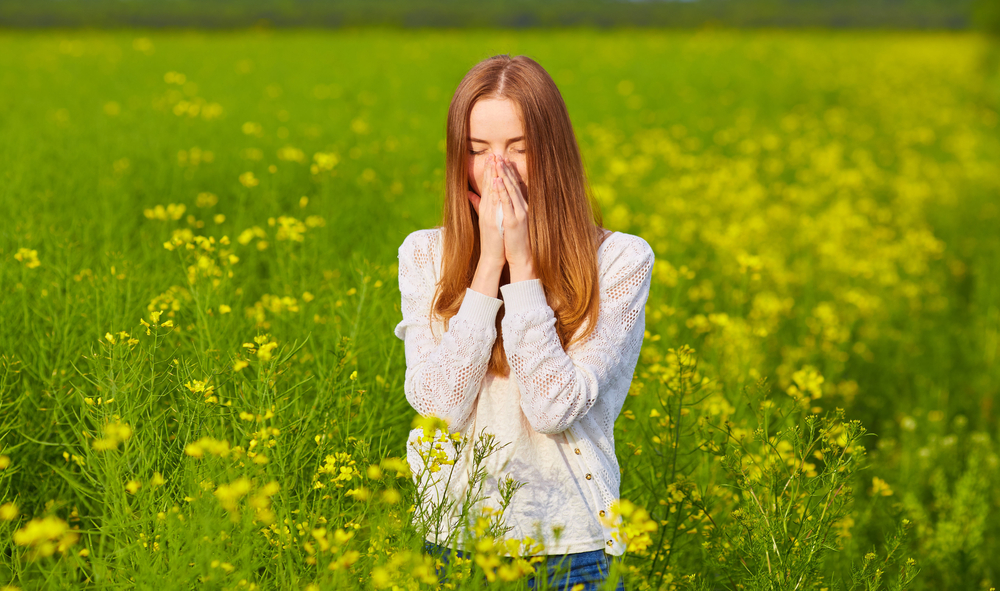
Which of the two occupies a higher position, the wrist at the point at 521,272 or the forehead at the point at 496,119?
the forehead at the point at 496,119

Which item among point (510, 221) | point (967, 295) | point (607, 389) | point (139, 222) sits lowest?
point (967, 295)

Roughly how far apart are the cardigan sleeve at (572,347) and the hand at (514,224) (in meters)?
0.05

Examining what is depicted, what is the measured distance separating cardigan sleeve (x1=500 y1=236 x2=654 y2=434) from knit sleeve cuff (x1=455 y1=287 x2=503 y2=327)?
1.1 inches

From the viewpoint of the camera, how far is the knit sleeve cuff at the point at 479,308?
1.60m

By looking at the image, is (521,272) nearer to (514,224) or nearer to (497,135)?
(514,224)

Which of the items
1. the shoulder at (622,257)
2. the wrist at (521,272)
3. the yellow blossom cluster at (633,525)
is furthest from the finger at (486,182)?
the yellow blossom cluster at (633,525)

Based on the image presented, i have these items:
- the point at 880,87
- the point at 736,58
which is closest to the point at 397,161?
the point at 880,87

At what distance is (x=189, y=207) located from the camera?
182 inches

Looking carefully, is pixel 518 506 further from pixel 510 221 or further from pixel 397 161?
pixel 397 161

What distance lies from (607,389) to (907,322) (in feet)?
13.1

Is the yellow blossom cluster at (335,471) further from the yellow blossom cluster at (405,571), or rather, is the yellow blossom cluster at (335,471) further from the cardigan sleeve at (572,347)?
the cardigan sleeve at (572,347)

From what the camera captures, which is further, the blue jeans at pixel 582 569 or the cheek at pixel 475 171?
the cheek at pixel 475 171

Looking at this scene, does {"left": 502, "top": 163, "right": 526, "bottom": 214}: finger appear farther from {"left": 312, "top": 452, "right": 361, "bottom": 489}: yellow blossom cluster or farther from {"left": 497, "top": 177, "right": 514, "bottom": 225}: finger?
{"left": 312, "top": 452, "right": 361, "bottom": 489}: yellow blossom cluster

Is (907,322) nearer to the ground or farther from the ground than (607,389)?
nearer to the ground
